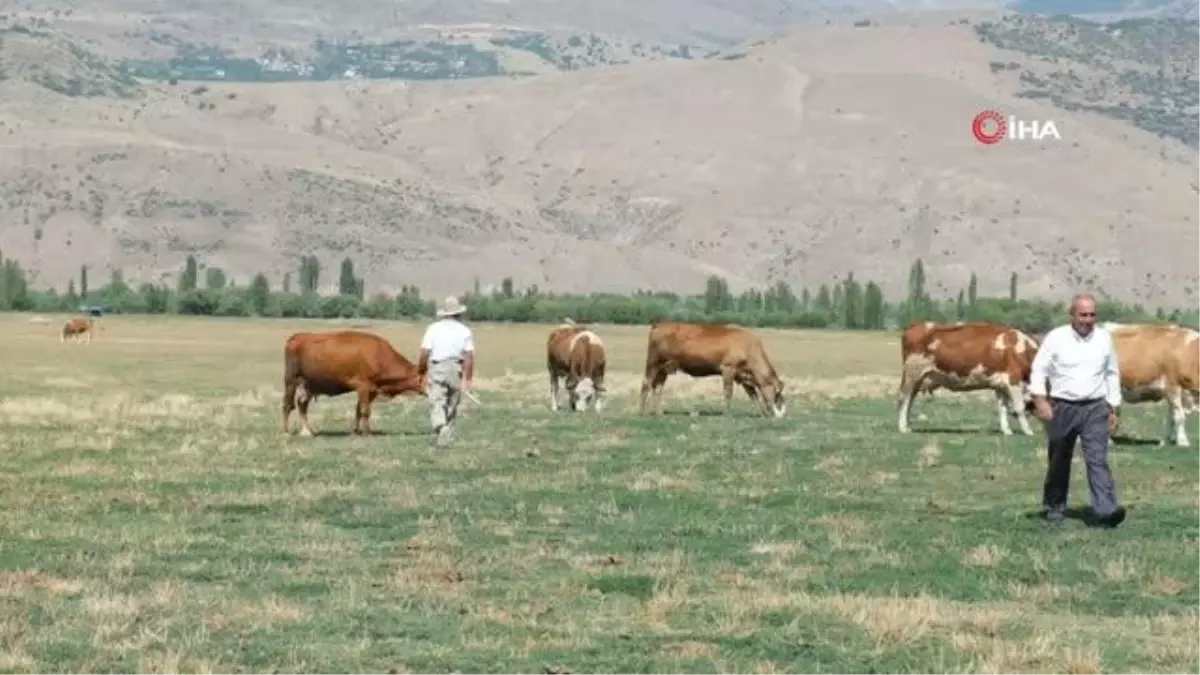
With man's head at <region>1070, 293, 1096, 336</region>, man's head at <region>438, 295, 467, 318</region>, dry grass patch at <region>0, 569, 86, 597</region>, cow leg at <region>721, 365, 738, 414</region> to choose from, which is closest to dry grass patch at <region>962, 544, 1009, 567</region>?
man's head at <region>1070, 293, 1096, 336</region>

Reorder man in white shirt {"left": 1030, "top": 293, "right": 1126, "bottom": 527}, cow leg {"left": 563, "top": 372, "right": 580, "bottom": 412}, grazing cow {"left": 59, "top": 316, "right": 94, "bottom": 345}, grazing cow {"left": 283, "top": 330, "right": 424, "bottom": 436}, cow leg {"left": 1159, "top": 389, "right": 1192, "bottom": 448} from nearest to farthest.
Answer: man in white shirt {"left": 1030, "top": 293, "right": 1126, "bottom": 527} → cow leg {"left": 1159, "top": 389, "right": 1192, "bottom": 448} → grazing cow {"left": 283, "top": 330, "right": 424, "bottom": 436} → cow leg {"left": 563, "top": 372, "right": 580, "bottom": 412} → grazing cow {"left": 59, "top": 316, "right": 94, "bottom": 345}

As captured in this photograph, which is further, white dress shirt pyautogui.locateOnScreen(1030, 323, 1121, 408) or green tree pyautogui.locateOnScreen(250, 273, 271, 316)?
green tree pyautogui.locateOnScreen(250, 273, 271, 316)

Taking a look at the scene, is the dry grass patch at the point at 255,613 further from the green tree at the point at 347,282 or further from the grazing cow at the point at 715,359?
the green tree at the point at 347,282

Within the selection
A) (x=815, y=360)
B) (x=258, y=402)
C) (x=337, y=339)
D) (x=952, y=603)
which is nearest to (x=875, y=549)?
(x=952, y=603)

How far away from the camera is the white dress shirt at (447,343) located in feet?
91.3

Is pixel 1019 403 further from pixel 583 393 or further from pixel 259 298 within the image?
pixel 259 298

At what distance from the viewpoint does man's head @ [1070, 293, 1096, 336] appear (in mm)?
18203

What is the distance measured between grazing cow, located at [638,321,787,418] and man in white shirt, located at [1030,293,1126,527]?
18.3m

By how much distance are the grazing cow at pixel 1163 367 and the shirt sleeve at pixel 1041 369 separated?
9809 millimetres

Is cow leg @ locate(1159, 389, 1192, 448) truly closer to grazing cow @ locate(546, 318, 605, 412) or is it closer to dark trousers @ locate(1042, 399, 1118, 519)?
dark trousers @ locate(1042, 399, 1118, 519)

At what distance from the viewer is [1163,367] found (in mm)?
28016

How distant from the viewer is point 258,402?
41938 millimetres

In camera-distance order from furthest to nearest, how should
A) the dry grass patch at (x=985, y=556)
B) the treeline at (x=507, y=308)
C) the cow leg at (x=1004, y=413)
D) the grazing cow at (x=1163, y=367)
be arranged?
the treeline at (x=507, y=308) < the cow leg at (x=1004, y=413) < the grazing cow at (x=1163, y=367) < the dry grass patch at (x=985, y=556)

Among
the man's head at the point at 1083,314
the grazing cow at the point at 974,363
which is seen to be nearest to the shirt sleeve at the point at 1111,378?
the man's head at the point at 1083,314
